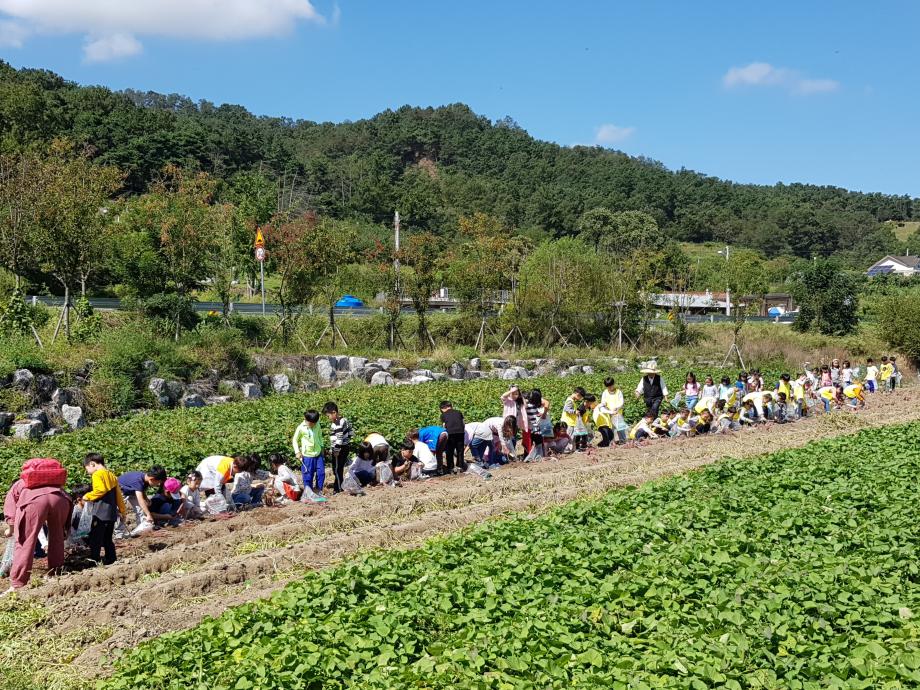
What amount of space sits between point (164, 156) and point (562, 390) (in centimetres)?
5362

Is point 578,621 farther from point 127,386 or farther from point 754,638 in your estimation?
point 127,386

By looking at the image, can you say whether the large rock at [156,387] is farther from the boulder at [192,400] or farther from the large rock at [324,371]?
the large rock at [324,371]

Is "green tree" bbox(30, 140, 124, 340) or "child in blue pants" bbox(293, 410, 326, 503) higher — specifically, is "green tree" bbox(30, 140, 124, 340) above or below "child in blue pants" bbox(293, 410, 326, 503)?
above

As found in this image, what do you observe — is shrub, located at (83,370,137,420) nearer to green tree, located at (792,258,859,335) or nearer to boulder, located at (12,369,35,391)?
boulder, located at (12,369,35,391)

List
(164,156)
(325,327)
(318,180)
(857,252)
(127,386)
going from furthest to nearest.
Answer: (857,252), (318,180), (164,156), (325,327), (127,386)

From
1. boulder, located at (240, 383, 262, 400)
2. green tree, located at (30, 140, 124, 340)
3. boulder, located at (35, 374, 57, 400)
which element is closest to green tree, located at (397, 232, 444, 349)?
boulder, located at (240, 383, 262, 400)

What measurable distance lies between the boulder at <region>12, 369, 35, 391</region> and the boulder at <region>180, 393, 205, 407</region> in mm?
3741

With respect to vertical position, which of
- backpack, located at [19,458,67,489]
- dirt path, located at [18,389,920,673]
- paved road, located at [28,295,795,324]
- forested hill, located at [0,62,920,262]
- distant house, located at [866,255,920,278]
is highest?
forested hill, located at [0,62,920,262]

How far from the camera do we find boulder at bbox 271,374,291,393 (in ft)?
80.4

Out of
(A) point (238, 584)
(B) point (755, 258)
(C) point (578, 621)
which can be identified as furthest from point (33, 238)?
(B) point (755, 258)

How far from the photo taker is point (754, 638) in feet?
20.9

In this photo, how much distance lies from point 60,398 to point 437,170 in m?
89.8

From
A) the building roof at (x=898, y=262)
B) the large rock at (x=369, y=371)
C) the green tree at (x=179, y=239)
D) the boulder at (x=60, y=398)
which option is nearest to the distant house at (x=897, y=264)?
the building roof at (x=898, y=262)

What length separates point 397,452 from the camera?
15.4 meters
